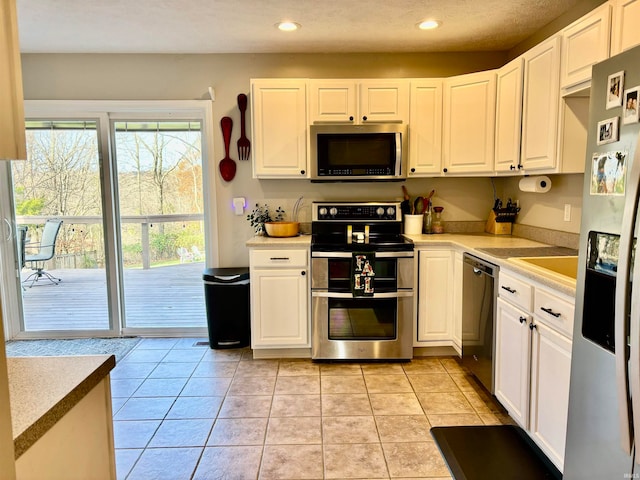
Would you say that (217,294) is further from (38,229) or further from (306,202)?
(38,229)

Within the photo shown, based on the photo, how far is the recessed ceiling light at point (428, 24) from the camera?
3.01 meters

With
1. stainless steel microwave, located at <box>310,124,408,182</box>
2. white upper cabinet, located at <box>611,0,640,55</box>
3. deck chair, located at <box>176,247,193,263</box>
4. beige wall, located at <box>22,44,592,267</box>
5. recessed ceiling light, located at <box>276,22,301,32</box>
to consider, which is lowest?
deck chair, located at <box>176,247,193,263</box>

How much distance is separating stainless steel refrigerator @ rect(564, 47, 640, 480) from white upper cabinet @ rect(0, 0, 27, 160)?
1.41 meters

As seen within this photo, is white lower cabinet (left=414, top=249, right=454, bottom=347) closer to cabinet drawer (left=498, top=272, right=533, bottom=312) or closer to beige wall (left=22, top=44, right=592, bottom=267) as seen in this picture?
cabinet drawer (left=498, top=272, right=533, bottom=312)

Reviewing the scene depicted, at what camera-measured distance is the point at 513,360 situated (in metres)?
2.28

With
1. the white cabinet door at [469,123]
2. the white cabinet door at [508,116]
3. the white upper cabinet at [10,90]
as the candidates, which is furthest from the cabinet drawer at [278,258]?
the white upper cabinet at [10,90]

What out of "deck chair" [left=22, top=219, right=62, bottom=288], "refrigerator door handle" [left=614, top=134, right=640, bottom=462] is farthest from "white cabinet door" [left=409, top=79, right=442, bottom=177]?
"deck chair" [left=22, top=219, right=62, bottom=288]

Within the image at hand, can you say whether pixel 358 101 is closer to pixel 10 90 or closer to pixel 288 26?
pixel 288 26

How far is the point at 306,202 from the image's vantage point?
3818mm

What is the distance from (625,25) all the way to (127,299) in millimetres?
4102

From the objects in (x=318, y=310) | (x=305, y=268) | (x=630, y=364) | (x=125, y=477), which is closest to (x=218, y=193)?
(x=305, y=268)

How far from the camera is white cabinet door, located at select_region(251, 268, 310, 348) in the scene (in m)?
3.26

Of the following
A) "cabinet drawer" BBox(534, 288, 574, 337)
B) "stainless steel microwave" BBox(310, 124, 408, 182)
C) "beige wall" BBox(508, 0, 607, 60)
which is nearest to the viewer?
"cabinet drawer" BBox(534, 288, 574, 337)

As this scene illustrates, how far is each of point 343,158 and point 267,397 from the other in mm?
1878
